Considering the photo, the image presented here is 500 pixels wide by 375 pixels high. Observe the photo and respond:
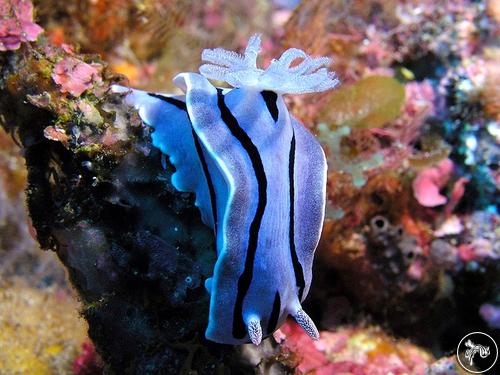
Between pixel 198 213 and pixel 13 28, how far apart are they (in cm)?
189

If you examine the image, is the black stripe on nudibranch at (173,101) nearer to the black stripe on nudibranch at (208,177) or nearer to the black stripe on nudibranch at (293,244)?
the black stripe on nudibranch at (208,177)

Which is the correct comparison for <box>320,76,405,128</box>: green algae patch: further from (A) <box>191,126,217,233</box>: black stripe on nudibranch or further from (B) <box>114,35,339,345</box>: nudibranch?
(A) <box>191,126,217,233</box>: black stripe on nudibranch

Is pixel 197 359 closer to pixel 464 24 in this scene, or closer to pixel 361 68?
pixel 361 68

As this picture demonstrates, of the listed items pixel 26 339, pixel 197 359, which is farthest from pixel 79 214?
pixel 26 339

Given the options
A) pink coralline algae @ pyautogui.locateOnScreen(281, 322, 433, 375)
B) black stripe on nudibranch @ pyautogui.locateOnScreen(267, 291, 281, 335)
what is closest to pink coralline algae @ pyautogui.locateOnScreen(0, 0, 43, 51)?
black stripe on nudibranch @ pyautogui.locateOnScreen(267, 291, 281, 335)

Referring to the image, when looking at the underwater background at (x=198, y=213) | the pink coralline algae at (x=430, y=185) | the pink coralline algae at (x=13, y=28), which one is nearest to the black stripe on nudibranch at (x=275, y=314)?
the underwater background at (x=198, y=213)

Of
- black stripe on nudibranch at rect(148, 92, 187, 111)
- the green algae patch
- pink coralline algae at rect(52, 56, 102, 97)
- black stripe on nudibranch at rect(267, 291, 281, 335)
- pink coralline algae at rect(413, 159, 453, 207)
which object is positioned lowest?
pink coralline algae at rect(413, 159, 453, 207)

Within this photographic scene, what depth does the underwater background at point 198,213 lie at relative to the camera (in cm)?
282

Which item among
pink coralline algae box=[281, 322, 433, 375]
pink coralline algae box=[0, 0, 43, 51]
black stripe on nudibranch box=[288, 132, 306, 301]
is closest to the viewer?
black stripe on nudibranch box=[288, 132, 306, 301]

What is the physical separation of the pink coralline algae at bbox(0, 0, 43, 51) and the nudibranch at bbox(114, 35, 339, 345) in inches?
51.3

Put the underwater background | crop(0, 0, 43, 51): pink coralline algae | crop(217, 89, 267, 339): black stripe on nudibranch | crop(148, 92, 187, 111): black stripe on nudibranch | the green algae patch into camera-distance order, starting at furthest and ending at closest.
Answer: the green algae patch
crop(0, 0, 43, 51): pink coralline algae
crop(148, 92, 187, 111): black stripe on nudibranch
the underwater background
crop(217, 89, 267, 339): black stripe on nudibranch

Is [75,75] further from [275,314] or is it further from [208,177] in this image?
[275,314]

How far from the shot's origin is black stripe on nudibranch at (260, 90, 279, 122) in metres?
2.63

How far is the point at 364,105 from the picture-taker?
184 inches
